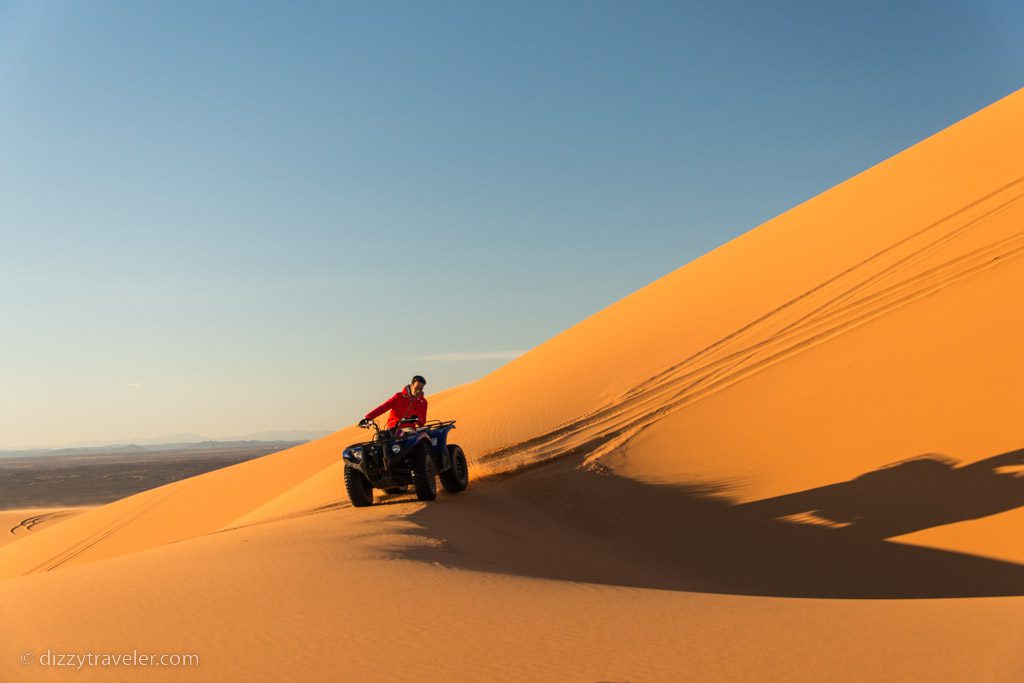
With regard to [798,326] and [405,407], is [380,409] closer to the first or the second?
[405,407]

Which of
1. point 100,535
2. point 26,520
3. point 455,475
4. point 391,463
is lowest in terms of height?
point 100,535

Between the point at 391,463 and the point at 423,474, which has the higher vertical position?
the point at 391,463

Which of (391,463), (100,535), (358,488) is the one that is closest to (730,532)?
(391,463)

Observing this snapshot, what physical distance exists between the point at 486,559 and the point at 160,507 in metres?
17.7

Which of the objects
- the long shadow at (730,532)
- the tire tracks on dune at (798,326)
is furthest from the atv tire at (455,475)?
the tire tracks on dune at (798,326)

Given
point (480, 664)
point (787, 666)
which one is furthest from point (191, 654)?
point (787, 666)

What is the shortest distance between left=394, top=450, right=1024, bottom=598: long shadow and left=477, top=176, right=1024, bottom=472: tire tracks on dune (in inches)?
68.3

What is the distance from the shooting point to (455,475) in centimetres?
1031

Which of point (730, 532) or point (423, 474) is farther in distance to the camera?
point (730, 532)

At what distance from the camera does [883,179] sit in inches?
873

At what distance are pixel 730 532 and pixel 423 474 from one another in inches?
138

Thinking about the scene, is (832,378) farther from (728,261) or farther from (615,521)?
(728,261)

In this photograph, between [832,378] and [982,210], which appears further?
[982,210]

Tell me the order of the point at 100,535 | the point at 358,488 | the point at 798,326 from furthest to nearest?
the point at 100,535 < the point at 798,326 < the point at 358,488
